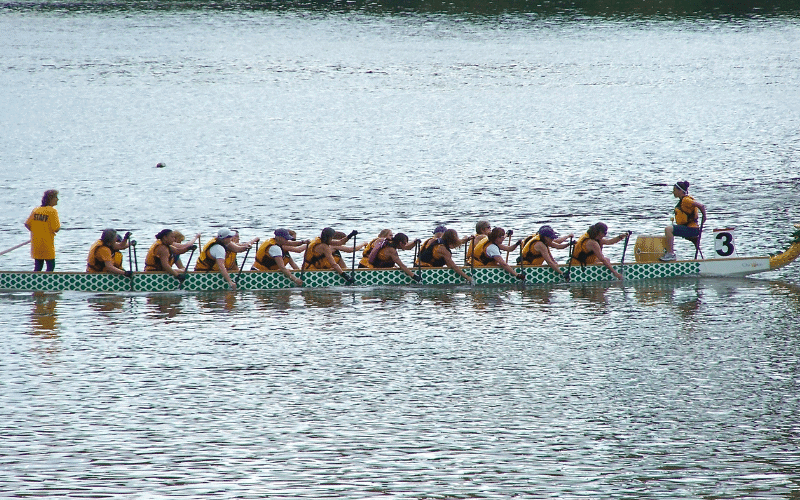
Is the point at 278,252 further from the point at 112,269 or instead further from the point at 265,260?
the point at 112,269

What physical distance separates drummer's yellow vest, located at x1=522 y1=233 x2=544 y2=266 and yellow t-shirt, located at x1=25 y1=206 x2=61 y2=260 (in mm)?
10460

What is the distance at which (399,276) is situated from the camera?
76.7ft

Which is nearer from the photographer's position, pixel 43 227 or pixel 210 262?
pixel 43 227

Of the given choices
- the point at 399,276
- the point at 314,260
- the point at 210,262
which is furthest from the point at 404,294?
the point at 210,262

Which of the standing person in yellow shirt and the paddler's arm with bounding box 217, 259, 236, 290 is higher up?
the standing person in yellow shirt

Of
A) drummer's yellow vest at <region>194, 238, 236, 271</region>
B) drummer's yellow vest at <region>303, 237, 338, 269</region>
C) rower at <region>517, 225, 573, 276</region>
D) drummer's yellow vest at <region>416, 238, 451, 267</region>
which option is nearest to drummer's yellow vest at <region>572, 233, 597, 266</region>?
rower at <region>517, 225, 573, 276</region>

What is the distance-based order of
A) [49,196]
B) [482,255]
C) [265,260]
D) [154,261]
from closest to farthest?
1. [49,196]
2. [154,261]
3. [265,260]
4. [482,255]

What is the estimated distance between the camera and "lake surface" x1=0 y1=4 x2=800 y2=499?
14.2 m

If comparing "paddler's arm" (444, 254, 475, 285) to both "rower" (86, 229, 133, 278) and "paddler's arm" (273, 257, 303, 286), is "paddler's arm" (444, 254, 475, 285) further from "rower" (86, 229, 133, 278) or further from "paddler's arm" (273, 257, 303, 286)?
"rower" (86, 229, 133, 278)

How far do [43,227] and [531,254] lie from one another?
10947 mm

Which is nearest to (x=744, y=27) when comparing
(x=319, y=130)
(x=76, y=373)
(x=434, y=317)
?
(x=319, y=130)

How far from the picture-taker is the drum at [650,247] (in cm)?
2436

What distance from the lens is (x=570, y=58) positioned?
2670 inches

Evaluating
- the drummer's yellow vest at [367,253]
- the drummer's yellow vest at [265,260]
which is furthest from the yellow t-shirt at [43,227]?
the drummer's yellow vest at [367,253]
